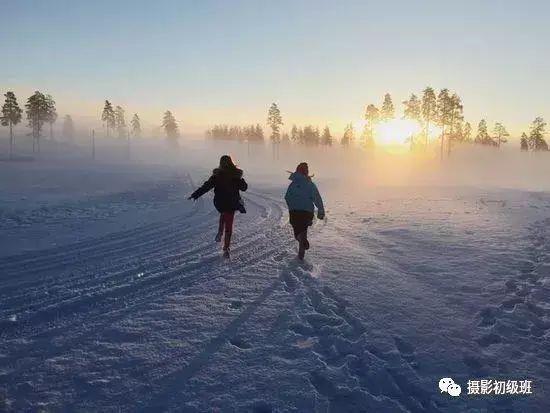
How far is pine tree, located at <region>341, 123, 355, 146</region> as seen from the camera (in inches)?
4557

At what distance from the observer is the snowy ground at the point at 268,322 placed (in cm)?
392

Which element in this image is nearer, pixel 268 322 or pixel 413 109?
pixel 268 322

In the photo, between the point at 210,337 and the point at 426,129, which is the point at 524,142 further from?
the point at 210,337

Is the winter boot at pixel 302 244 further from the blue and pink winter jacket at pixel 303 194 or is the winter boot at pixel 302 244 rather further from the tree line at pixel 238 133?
the tree line at pixel 238 133

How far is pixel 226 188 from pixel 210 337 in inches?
172

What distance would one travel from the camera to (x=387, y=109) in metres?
94.2

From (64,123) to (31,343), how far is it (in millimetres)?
185990

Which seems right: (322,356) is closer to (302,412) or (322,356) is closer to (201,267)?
(302,412)

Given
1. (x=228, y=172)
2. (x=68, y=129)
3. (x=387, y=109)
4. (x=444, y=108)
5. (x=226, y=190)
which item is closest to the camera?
(x=226, y=190)

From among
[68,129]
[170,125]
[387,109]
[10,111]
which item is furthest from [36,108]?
[68,129]

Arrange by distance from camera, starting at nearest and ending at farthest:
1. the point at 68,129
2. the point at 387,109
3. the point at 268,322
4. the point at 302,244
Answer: the point at 268,322 < the point at 302,244 < the point at 387,109 < the point at 68,129

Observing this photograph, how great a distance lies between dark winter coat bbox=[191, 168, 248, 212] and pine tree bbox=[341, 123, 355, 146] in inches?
4341

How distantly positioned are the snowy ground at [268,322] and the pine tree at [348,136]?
10735 centimetres

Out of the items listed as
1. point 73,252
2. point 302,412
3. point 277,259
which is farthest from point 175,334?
point 73,252
